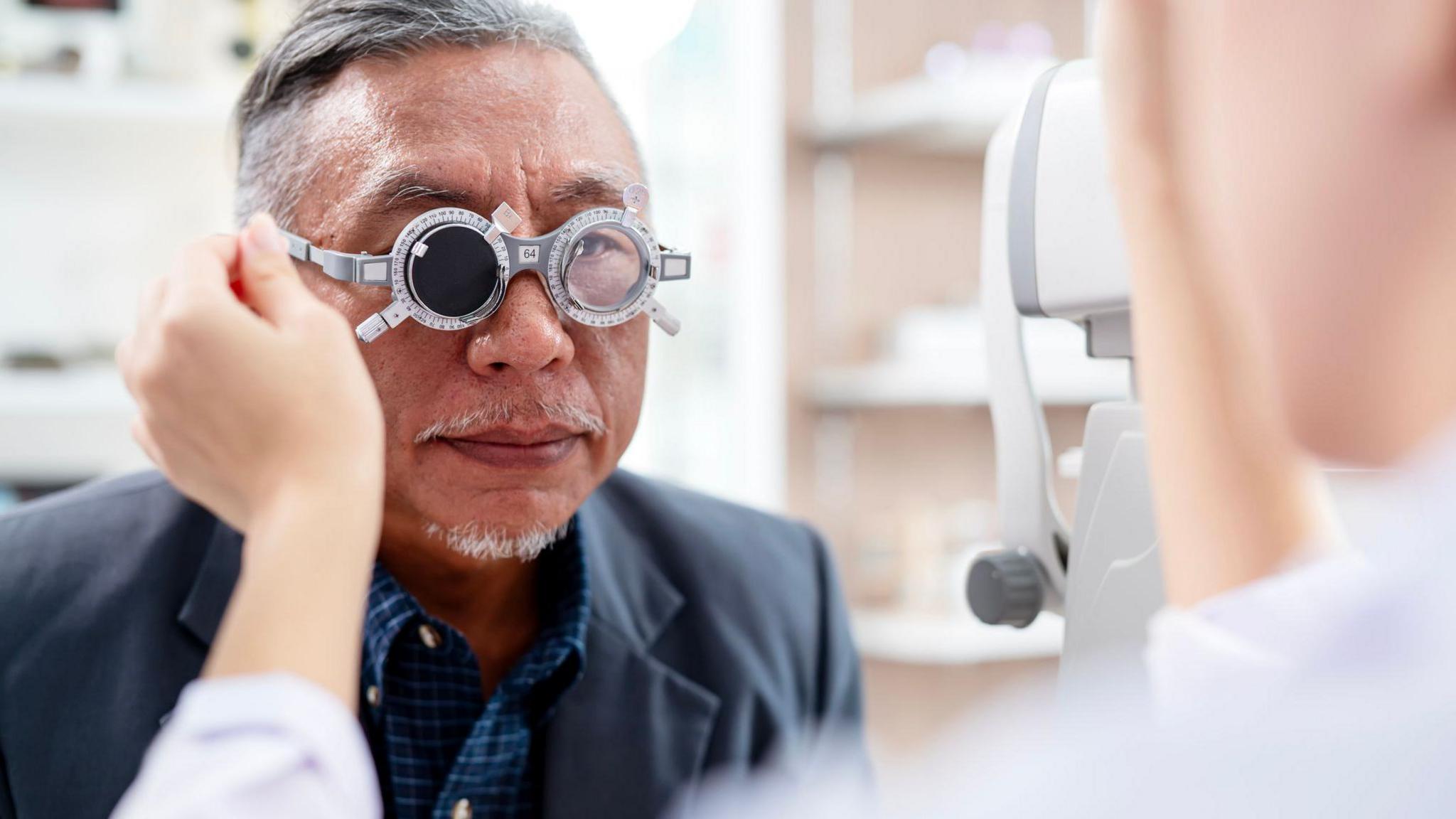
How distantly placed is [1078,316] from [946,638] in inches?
81.6

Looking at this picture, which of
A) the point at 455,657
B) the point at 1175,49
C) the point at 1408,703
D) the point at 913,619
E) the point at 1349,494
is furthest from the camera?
the point at 913,619

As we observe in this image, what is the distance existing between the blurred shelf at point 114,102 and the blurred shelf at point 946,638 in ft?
6.11

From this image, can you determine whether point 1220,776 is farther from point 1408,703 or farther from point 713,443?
point 713,443

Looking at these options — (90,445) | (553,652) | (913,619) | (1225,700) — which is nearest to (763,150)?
(913,619)

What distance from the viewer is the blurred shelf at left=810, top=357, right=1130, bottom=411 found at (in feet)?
9.61

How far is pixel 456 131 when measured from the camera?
1.06 meters

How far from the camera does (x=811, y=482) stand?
327 cm

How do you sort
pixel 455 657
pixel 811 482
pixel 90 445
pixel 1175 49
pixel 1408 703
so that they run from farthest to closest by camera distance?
pixel 811 482
pixel 90 445
pixel 455 657
pixel 1175 49
pixel 1408 703

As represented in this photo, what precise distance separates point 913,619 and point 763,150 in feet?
4.12

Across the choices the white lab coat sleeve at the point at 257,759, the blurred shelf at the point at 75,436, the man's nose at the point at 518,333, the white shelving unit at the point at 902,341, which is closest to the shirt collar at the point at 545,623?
the man's nose at the point at 518,333

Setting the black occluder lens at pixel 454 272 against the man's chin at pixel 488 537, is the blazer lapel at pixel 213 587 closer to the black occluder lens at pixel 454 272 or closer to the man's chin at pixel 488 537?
the man's chin at pixel 488 537

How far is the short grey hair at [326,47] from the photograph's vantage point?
1.10m

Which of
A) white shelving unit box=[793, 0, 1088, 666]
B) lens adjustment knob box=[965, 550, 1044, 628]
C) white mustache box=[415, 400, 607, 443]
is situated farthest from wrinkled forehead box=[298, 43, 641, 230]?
white shelving unit box=[793, 0, 1088, 666]

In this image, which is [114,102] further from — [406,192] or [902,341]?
[902,341]
